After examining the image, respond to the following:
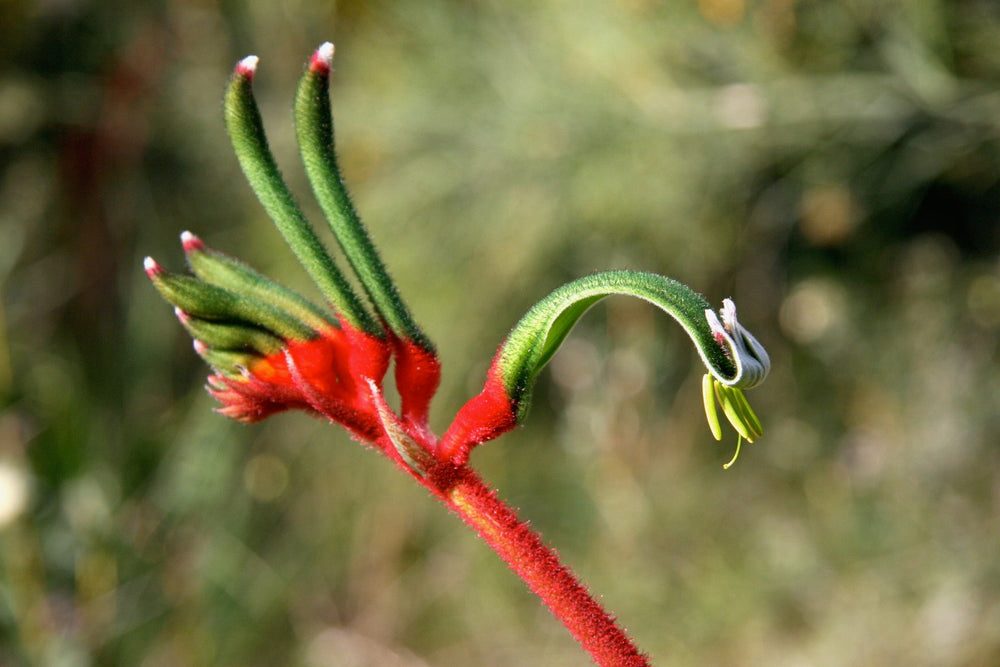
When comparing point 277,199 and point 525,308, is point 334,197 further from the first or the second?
point 525,308

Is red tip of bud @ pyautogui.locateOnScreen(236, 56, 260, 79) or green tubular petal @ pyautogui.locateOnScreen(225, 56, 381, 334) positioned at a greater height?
red tip of bud @ pyautogui.locateOnScreen(236, 56, 260, 79)

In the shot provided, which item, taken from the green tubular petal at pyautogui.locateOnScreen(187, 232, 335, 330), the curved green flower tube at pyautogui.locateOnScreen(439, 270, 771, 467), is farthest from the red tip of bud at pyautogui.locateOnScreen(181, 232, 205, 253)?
the curved green flower tube at pyautogui.locateOnScreen(439, 270, 771, 467)

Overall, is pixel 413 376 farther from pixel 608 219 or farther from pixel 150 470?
pixel 150 470

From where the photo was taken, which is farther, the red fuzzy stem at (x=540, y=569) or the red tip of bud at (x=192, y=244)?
the red tip of bud at (x=192, y=244)

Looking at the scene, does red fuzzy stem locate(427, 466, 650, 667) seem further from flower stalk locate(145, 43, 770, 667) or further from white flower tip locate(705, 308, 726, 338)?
white flower tip locate(705, 308, 726, 338)

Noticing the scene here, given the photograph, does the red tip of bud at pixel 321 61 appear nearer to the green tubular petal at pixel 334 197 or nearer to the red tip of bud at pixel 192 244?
the green tubular petal at pixel 334 197

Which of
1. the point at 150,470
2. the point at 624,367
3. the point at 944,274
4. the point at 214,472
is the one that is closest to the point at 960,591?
the point at 944,274

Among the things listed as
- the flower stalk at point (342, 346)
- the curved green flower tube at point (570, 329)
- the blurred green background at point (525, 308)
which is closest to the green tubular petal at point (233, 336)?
the flower stalk at point (342, 346)
